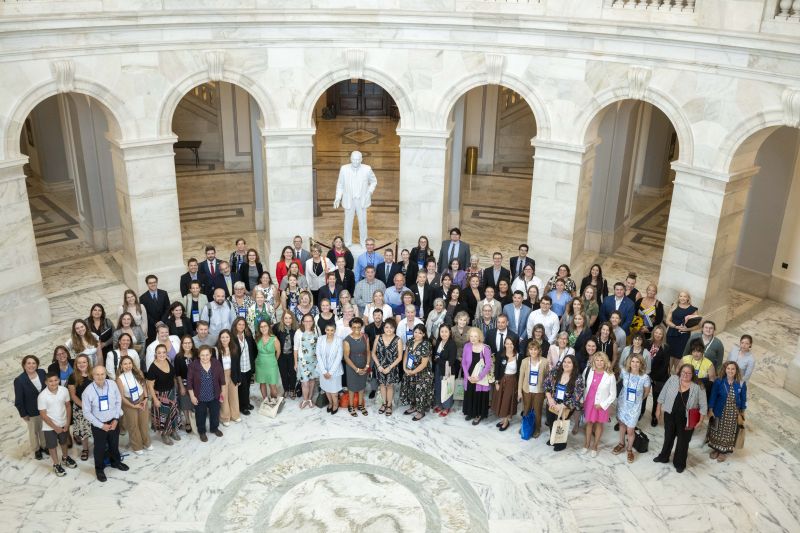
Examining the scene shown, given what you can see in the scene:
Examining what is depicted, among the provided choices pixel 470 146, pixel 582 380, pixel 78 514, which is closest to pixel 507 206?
pixel 470 146

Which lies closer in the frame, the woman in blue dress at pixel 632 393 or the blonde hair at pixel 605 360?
the blonde hair at pixel 605 360

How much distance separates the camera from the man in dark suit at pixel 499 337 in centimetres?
1054

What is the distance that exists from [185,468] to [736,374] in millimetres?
6821

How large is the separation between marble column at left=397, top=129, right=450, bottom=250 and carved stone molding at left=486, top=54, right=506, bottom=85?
132 centimetres

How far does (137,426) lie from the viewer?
1009 cm

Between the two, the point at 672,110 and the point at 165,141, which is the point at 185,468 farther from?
the point at 672,110

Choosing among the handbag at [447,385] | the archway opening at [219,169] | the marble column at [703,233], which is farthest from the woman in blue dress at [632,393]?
the archway opening at [219,169]

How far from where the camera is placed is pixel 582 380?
1012 centimetres

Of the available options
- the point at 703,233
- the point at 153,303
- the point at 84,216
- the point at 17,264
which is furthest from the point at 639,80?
the point at 84,216

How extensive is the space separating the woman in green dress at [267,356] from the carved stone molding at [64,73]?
17.6 ft

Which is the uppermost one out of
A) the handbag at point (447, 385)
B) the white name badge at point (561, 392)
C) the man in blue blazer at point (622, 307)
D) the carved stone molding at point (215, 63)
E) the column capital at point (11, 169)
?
the carved stone molding at point (215, 63)

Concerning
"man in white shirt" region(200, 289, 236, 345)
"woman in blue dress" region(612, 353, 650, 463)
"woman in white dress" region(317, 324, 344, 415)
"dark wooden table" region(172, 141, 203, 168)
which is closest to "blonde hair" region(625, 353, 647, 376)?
"woman in blue dress" region(612, 353, 650, 463)

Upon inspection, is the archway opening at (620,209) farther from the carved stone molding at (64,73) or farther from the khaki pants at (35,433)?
the khaki pants at (35,433)

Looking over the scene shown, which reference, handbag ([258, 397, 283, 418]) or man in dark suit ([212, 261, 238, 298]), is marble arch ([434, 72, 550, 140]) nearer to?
man in dark suit ([212, 261, 238, 298])
